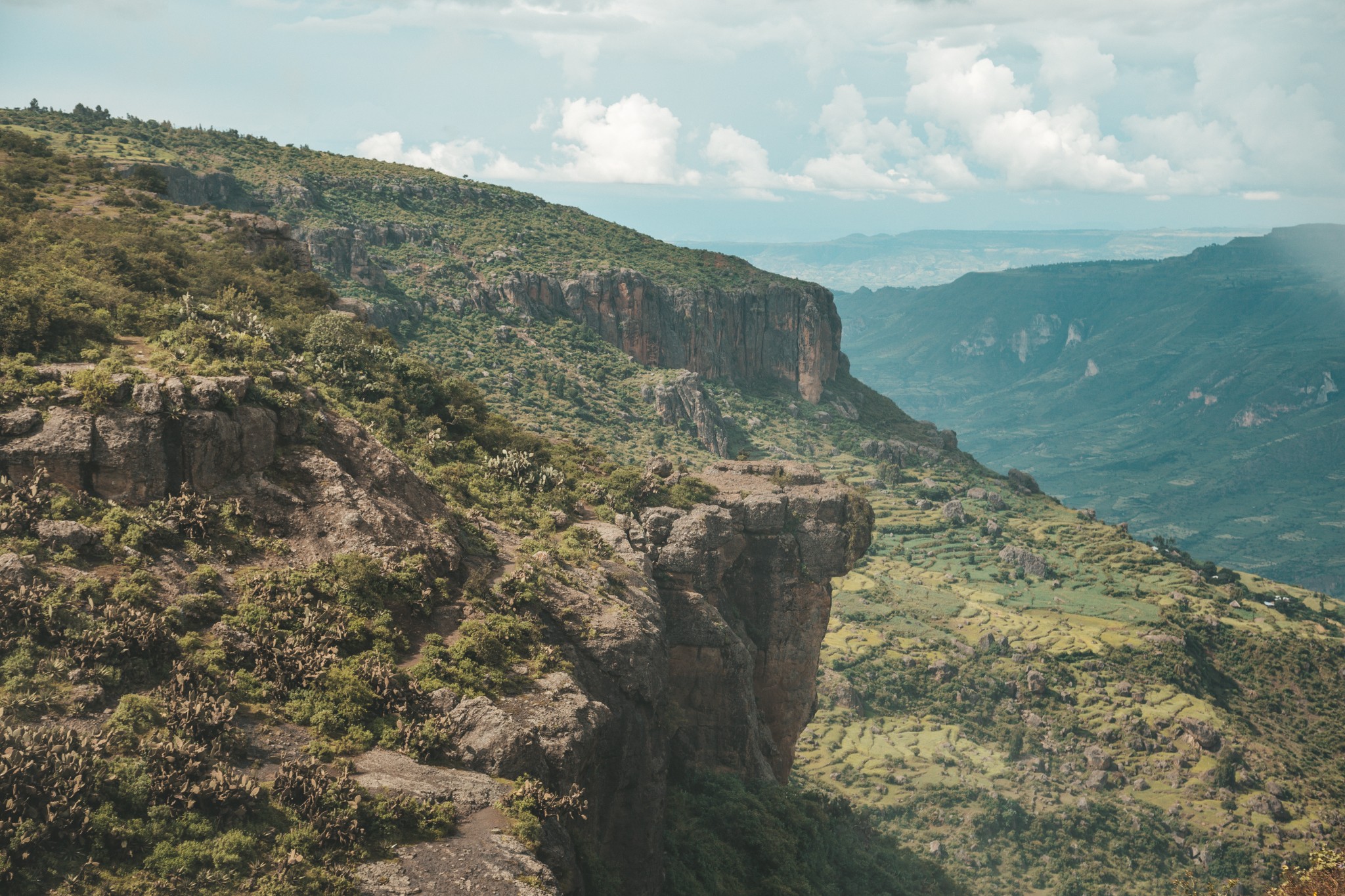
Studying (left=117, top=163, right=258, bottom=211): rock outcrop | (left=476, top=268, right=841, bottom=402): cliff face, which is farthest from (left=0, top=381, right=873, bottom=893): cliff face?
(left=476, top=268, right=841, bottom=402): cliff face

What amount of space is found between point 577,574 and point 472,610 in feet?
21.8

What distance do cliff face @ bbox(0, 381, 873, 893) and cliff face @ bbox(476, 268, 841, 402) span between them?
108759 mm

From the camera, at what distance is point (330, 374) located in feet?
143

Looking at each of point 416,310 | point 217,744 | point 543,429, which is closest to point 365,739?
point 217,744

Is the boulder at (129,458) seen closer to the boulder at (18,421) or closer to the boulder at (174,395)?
the boulder at (174,395)

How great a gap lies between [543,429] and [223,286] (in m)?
63.0

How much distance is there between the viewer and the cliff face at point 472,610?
79.0 feet

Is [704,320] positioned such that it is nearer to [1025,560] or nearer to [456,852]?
Result: [1025,560]

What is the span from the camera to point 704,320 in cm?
17000

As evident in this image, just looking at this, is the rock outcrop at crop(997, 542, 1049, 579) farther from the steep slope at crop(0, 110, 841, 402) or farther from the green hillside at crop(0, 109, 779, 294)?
the green hillside at crop(0, 109, 779, 294)

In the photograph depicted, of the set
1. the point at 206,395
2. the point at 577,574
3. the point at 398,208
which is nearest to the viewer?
the point at 206,395

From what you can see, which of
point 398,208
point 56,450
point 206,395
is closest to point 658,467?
point 206,395

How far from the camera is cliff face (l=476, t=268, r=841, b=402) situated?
154 meters

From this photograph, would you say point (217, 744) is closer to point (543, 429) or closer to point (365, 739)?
point (365, 739)
